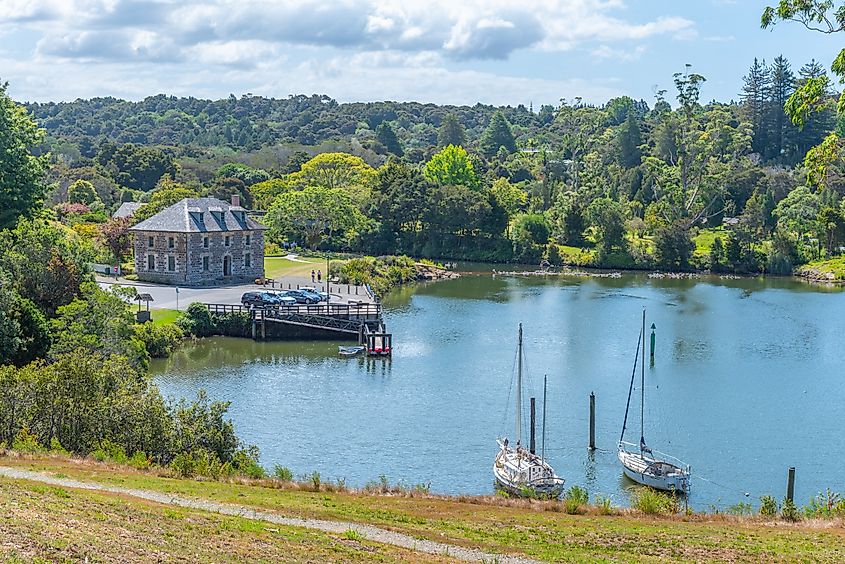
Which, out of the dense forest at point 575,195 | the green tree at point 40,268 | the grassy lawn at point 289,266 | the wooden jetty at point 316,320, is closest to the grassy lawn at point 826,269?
the dense forest at point 575,195

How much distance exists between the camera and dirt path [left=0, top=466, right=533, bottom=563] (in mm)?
22000

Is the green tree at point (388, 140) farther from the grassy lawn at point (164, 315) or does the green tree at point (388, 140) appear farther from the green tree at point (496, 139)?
the grassy lawn at point (164, 315)

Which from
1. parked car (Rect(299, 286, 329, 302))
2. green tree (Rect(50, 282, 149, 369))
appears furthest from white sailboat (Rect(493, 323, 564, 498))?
parked car (Rect(299, 286, 329, 302))

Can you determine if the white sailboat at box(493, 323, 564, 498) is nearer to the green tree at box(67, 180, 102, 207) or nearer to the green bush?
the green bush

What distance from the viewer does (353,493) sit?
29297 millimetres

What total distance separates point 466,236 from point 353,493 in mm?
82289

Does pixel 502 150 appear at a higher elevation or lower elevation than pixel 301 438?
higher

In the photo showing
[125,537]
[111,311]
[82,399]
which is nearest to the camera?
[125,537]

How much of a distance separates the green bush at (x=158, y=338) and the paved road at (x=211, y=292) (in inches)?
229

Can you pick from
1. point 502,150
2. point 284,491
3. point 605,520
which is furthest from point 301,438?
point 502,150

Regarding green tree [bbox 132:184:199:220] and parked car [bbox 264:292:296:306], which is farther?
green tree [bbox 132:184:199:220]

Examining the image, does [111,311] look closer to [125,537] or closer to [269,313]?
[269,313]

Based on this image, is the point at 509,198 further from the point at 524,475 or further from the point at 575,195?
the point at 524,475

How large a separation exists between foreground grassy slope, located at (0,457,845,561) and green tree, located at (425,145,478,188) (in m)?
95.2
